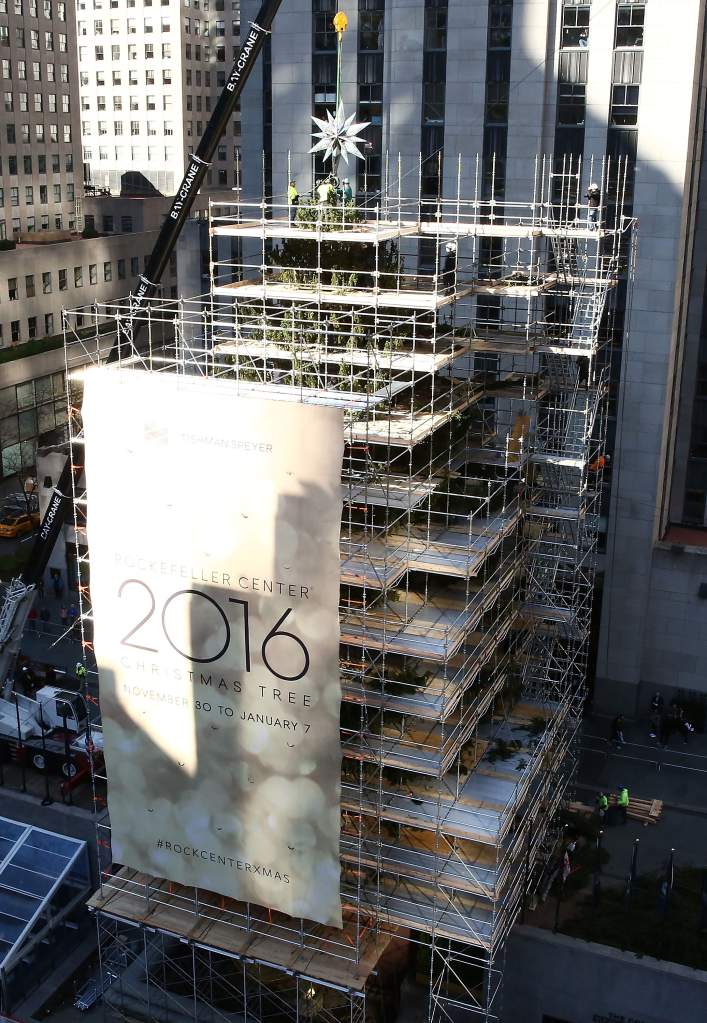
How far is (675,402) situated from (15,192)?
226 ft

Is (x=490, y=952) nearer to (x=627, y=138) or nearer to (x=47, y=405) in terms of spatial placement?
(x=627, y=138)

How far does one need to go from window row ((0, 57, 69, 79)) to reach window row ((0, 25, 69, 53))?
1.21 meters

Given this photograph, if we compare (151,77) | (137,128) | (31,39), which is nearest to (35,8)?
(31,39)

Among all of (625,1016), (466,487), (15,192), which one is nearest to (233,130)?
(15,192)

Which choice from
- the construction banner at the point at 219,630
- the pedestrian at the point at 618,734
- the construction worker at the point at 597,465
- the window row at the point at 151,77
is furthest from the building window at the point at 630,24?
the window row at the point at 151,77

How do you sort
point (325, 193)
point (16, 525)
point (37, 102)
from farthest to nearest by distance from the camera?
point (37, 102) → point (16, 525) → point (325, 193)

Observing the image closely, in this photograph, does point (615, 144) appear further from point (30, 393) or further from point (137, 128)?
point (137, 128)

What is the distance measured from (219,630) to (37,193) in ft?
271

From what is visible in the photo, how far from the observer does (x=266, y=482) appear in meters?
28.8

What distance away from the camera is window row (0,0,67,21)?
94875 mm

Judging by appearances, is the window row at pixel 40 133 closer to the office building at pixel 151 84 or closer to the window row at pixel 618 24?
the office building at pixel 151 84

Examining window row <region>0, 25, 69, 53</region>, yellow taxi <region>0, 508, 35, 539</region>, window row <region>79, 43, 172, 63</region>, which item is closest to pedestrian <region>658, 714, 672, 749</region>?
yellow taxi <region>0, 508, 35, 539</region>

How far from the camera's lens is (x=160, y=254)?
4347 centimetres

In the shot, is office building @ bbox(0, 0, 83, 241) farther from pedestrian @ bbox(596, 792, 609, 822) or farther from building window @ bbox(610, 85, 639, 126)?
pedestrian @ bbox(596, 792, 609, 822)
